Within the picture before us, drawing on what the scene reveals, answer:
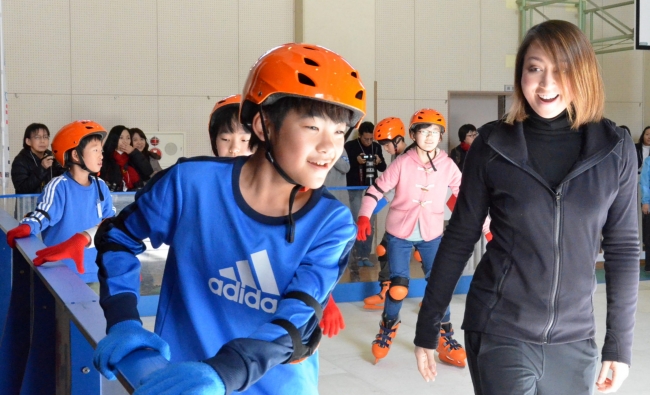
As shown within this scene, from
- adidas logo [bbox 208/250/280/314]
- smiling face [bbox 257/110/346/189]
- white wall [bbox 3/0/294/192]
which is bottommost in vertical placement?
adidas logo [bbox 208/250/280/314]

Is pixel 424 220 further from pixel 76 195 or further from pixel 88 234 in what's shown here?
pixel 88 234

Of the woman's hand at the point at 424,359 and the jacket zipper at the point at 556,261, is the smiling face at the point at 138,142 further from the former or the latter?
the jacket zipper at the point at 556,261

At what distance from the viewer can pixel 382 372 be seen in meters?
5.38

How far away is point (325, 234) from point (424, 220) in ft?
13.9

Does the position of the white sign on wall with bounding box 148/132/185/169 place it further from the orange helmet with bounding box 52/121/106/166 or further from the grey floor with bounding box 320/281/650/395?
the orange helmet with bounding box 52/121/106/166

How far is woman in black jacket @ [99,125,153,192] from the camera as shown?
8.57m

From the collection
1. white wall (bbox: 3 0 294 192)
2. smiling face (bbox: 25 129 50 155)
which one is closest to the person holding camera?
white wall (bbox: 3 0 294 192)

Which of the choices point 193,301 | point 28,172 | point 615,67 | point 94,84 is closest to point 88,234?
point 193,301

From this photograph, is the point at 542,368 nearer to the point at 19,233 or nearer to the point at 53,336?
the point at 53,336

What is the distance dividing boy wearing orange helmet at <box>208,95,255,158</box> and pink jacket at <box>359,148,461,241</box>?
2.68 m

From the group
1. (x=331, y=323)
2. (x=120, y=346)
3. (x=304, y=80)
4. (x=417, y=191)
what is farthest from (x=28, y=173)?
(x=120, y=346)

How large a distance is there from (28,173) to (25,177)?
0.28 feet

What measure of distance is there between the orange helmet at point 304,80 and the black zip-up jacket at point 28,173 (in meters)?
6.20

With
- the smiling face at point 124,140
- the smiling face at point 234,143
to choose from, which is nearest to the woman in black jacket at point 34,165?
the smiling face at point 124,140
